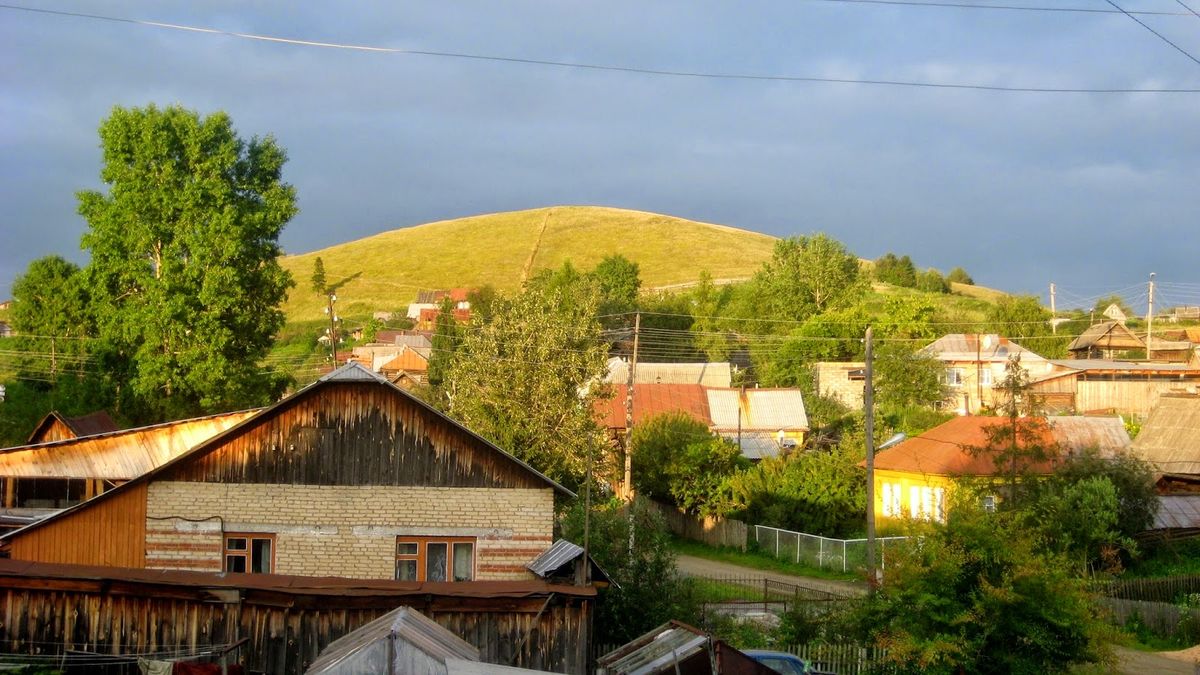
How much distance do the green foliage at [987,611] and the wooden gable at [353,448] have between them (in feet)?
23.5

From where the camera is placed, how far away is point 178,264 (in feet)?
142

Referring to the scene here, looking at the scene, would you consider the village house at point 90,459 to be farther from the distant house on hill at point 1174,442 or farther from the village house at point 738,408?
the distant house on hill at point 1174,442

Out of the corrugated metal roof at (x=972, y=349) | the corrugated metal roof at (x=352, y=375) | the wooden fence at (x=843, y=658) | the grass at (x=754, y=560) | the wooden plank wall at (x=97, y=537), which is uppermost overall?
the corrugated metal roof at (x=972, y=349)

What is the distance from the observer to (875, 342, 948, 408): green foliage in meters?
71.2

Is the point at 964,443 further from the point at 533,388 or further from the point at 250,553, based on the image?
the point at 250,553

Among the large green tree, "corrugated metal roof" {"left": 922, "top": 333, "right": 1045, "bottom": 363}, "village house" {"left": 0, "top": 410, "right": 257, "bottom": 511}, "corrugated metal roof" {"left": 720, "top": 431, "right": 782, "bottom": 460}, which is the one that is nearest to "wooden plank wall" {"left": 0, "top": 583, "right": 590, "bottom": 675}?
"village house" {"left": 0, "top": 410, "right": 257, "bottom": 511}

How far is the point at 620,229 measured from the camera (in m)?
155

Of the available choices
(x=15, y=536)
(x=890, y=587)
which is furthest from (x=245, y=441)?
(x=890, y=587)

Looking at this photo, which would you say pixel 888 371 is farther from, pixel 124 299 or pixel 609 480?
pixel 124 299

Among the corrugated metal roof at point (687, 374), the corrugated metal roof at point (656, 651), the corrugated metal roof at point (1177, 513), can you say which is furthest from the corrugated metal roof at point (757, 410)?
the corrugated metal roof at point (656, 651)

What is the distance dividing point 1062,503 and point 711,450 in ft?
55.9

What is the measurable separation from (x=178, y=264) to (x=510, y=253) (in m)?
102

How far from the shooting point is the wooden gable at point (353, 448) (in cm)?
2122

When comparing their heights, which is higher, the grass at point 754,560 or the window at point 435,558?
the window at point 435,558
